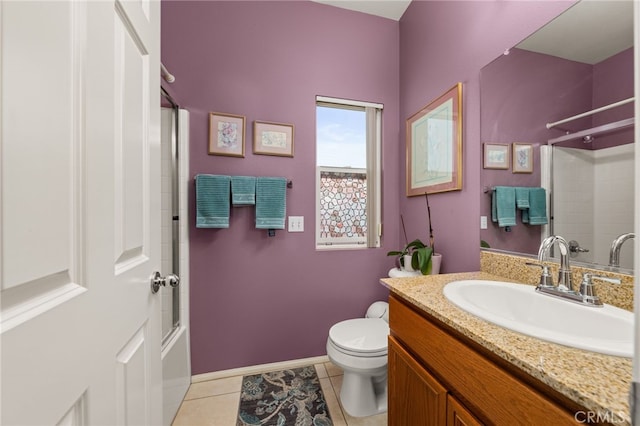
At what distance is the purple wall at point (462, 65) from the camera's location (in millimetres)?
1114

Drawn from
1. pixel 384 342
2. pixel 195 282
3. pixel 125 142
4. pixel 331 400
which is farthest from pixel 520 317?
pixel 195 282

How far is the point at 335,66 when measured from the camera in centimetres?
186

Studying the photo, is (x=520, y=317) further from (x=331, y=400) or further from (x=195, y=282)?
(x=195, y=282)

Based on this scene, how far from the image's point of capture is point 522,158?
42.6 inches

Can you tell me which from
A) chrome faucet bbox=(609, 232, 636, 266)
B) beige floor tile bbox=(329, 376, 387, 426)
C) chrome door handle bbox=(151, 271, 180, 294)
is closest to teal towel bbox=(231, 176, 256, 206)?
chrome door handle bbox=(151, 271, 180, 294)

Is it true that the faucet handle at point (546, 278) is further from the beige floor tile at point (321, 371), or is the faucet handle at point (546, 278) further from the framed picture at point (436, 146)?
the beige floor tile at point (321, 371)

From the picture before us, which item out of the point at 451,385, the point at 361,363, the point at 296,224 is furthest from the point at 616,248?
the point at 296,224

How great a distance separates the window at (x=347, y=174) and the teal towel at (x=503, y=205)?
86 centimetres

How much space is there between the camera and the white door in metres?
0.31

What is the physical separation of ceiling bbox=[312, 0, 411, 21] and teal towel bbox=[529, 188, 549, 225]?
65.7 inches

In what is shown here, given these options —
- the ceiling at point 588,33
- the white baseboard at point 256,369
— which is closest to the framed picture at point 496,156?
the ceiling at point 588,33

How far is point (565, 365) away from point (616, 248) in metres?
0.56

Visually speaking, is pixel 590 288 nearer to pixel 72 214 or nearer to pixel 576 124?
pixel 576 124

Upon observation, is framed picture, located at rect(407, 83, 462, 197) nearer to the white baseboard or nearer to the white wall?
the white wall
